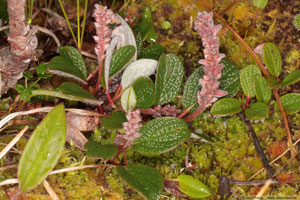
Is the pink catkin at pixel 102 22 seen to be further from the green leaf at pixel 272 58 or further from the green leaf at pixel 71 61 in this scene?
the green leaf at pixel 272 58

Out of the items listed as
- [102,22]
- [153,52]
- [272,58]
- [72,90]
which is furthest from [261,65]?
[72,90]

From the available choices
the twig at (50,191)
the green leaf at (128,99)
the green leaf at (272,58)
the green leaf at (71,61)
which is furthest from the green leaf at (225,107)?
the twig at (50,191)

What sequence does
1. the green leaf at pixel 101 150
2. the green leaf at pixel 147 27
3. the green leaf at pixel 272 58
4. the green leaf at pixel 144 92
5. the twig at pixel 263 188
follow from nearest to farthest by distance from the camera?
1. the twig at pixel 263 188
2. the green leaf at pixel 101 150
3. the green leaf at pixel 144 92
4. the green leaf at pixel 272 58
5. the green leaf at pixel 147 27

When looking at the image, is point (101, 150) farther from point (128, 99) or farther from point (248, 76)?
point (248, 76)

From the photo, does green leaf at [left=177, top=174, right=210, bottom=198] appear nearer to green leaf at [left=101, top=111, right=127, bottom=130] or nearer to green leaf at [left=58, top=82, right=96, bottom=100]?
green leaf at [left=101, top=111, right=127, bottom=130]

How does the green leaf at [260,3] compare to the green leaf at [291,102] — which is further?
the green leaf at [260,3]
